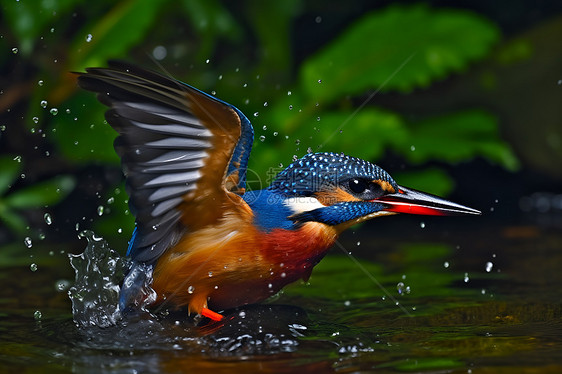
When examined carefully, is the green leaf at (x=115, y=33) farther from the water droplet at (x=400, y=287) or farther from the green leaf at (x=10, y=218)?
the water droplet at (x=400, y=287)

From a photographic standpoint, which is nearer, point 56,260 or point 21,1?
point 56,260

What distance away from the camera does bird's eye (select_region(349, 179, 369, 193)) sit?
11.9 ft

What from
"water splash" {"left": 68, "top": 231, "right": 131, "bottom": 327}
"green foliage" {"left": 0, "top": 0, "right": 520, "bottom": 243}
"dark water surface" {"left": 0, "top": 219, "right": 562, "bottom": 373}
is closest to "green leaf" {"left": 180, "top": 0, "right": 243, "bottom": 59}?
"green foliage" {"left": 0, "top": 0, "right": 520, "bottom": 243}

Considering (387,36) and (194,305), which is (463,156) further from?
(194,305)

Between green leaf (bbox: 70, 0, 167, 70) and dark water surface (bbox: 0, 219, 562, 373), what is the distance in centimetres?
163

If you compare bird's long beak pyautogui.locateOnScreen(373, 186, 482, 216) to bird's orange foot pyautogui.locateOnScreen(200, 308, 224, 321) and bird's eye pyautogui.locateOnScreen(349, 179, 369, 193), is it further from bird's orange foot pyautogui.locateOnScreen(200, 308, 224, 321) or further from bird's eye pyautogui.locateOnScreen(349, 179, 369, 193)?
bird's orange foot pyautogui.locateOnScreen(200, 308, 224, 321)

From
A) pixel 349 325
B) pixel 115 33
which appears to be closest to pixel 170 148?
pixel 349 325

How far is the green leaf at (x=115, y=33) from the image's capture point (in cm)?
622

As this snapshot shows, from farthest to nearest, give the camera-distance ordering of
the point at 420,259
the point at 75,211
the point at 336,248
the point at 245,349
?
the point at 75,211, the point at 336,248, the point at 420,259, the point at 245,349

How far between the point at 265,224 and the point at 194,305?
0.50m

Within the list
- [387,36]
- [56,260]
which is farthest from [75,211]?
[387,36]

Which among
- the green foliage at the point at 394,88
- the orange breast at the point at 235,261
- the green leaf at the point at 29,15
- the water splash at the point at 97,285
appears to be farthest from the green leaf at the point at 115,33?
the orange breast at the point at 235,261

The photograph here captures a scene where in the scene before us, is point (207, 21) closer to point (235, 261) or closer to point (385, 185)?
point (385, 185)

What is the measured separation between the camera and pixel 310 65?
639cm
